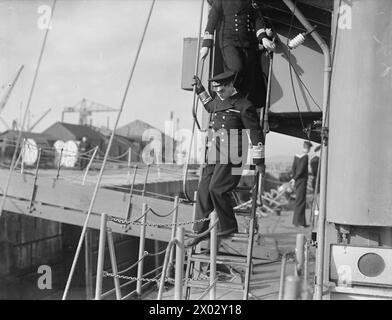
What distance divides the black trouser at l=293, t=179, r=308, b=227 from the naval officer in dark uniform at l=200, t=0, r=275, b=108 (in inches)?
194

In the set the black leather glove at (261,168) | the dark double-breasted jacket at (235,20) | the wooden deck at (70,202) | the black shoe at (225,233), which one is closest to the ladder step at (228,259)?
the black shoe at (225,233)

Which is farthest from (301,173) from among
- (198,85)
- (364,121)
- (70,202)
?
(364,121)

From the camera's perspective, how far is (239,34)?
385 centimetres

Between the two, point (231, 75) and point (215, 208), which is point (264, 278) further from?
point (231, 75)

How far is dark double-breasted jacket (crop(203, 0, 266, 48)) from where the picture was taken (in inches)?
151

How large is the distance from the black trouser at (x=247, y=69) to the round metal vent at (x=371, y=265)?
183 cm

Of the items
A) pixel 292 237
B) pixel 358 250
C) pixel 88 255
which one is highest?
pixel 358 250

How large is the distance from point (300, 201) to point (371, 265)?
614 centimetres

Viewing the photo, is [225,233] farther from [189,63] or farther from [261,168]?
[189,63]

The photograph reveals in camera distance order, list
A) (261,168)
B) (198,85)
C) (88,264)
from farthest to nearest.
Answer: (88,264), (198,85), (261,168)

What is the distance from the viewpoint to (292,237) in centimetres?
909

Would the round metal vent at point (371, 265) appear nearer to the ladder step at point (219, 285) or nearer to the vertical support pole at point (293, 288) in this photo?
the ladder step at point (219, 285)

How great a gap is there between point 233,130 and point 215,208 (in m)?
0.70
